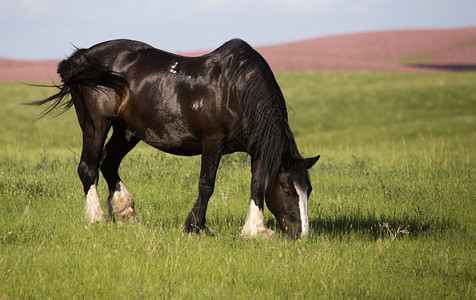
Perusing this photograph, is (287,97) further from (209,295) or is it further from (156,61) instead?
(209,295)

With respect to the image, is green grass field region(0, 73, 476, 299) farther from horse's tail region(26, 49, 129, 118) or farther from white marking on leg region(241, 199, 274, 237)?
horse's tail region(26, 49, 129, 118)

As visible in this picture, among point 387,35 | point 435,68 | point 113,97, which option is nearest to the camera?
point 113,97

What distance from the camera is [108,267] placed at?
15.8 feet

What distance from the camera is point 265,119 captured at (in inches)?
219

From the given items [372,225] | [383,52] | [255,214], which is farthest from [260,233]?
[383,52]

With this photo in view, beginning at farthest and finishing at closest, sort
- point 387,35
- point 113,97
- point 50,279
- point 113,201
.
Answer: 1. point 387,35
2. point 113,201
3. point 113,97
4. point 50,279

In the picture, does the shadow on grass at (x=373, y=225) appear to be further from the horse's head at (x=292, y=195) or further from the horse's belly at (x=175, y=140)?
the horse's belly at (x=175, y=140)

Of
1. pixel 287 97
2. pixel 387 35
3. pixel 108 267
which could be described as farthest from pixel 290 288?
pixel 387 35

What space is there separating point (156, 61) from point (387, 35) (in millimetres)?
59733

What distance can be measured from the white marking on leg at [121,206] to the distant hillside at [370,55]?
27.4 m

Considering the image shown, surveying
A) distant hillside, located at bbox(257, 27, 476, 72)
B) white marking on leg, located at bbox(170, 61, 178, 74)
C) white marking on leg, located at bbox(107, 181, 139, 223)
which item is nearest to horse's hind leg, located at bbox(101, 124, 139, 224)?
white marking on leg, located at bbox(107, 181, 139, 223)

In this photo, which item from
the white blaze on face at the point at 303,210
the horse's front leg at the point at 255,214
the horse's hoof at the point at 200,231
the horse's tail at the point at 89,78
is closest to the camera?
the white blaze on face at the point at 303,210

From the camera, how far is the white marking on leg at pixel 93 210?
6.48m

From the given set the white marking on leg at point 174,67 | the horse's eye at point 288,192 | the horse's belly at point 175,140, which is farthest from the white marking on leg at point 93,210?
the horse's eye at point 288,192
